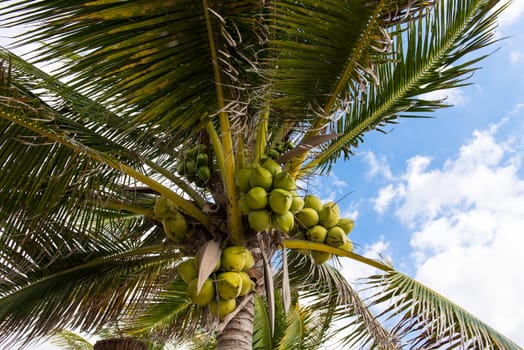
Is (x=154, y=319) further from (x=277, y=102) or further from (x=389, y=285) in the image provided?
(x=277, y=102)

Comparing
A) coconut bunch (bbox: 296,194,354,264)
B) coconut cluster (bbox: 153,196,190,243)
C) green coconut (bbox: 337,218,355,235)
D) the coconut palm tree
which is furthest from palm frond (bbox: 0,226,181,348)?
green coconut (bbox: 337,218,355,235)

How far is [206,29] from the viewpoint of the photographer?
2506 millimetres

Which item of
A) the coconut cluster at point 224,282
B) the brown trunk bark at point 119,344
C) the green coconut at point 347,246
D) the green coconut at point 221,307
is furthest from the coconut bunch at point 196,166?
the brown trunk bark at point 119,344

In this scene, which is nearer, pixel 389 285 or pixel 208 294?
pixel 208 294

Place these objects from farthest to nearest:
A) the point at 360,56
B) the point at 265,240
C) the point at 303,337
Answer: the point at 303,337 < the point at 265,240 < the point at 360,56

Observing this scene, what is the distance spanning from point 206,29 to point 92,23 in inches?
20.2

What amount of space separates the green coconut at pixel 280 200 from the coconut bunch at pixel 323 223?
16.7 inches

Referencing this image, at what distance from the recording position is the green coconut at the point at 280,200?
2.79m

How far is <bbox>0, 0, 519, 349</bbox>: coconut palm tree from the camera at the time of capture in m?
2.54

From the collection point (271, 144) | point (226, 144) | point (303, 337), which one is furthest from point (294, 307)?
point (226, 144)

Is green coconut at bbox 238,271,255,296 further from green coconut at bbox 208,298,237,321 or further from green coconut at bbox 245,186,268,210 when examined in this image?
green coconut at bbox 245,186,268,210

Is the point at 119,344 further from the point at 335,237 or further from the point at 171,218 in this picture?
the point at 335,237

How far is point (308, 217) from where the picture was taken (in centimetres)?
324

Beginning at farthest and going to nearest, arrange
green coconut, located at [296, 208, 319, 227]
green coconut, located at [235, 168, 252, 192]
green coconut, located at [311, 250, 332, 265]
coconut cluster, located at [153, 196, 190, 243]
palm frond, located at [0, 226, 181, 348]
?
1. palm frond, located at [0, 226, 181, 348]
2. green coconut, located at [311, 250, 332, 265]
3. green coconut, located at [296, 208, 319, 227]
4. coconut cluster, located at [153, 196, 190, 243]
5. green coconut, located at [235, 168, 252, 192]
